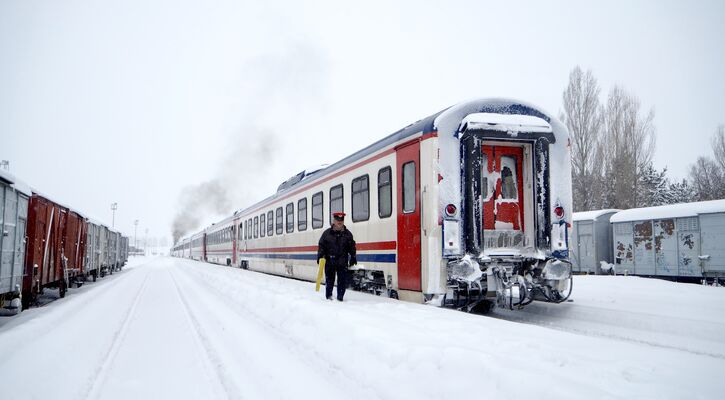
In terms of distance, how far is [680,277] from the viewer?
57.0ft

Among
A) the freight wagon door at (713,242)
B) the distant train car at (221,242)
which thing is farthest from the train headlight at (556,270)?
the distant train car at (221,242)

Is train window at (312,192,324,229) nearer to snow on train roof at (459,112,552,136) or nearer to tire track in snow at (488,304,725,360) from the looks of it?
tire track in snow at (488,304,725,360)

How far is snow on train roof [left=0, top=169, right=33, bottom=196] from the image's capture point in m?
8.49

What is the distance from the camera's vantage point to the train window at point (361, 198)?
32.1 feet

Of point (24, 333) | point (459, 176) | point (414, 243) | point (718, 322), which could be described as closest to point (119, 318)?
point (24, 333)

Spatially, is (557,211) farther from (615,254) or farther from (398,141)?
(615,254)

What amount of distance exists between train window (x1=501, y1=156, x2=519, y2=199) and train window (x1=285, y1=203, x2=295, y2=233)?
8.70 meters

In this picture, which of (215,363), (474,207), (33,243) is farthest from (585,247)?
(33,243)

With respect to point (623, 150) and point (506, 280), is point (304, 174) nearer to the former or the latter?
point (506, 280)

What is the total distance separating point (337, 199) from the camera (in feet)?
37.7

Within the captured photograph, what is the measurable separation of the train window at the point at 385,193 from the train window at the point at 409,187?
0.52 meters

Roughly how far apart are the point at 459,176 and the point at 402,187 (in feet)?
A: 3.94

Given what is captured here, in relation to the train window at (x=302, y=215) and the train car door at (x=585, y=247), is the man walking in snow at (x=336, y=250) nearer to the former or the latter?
the train window at (x=302, y=215)

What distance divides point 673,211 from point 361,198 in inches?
547
